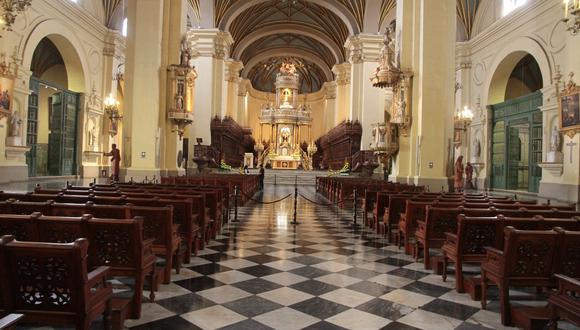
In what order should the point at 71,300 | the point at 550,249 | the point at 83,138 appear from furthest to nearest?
the point at 83,138
the point at 550,249
the point at 71,300

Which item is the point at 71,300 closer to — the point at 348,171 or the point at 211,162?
the point at 211,162

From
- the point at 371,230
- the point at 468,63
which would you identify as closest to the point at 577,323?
the point at 371,230

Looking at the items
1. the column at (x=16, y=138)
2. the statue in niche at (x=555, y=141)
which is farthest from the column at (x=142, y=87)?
the statue in niche at (x=555, y=141)

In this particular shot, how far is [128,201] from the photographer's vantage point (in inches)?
207

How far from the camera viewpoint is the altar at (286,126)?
38.8 m

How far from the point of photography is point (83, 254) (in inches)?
91.4

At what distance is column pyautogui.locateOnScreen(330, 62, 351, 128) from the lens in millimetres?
33125

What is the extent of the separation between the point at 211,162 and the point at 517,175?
1528 centimetres

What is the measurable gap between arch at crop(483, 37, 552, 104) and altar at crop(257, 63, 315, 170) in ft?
65.9

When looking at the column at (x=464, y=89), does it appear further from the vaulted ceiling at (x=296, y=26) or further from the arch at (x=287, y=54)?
the arch at (x=287, y=54)

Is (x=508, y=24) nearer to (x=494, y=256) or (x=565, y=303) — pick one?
(x=494, y=256)

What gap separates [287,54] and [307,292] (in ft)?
129

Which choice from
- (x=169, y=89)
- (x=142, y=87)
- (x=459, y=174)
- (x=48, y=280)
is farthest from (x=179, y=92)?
(x=48, y=280)

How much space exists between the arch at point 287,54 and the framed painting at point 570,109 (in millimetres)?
30063
